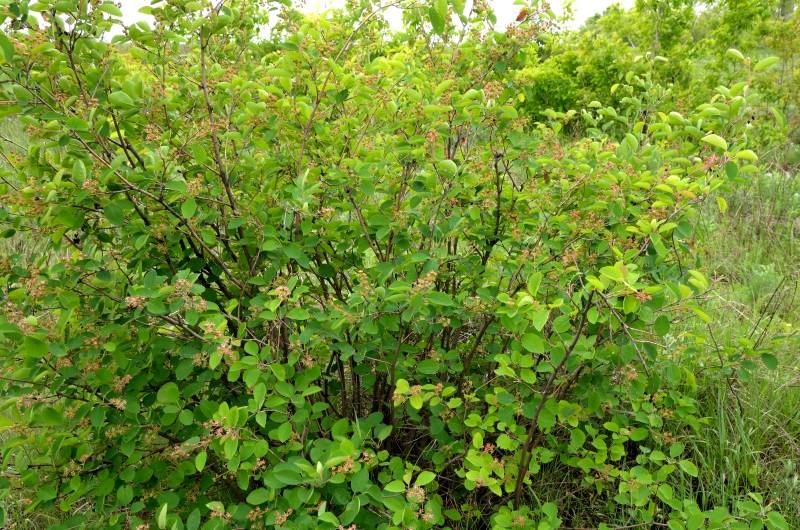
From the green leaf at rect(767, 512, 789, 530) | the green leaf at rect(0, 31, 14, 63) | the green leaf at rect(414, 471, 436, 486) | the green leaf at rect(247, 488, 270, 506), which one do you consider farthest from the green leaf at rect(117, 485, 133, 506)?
the green leaf at rect(767, 512, 789, 530)

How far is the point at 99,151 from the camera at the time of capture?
74.8 inches

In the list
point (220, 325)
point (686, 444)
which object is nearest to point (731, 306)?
point (686, 444)

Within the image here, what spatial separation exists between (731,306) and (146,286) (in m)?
3.02

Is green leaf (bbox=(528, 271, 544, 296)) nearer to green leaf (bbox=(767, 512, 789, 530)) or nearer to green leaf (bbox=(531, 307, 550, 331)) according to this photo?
green leaf (bbox=(531, 307, 550, 331))

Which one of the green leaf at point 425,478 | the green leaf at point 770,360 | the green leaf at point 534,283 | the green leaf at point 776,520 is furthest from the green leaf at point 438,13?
the green leaf at point 776,520

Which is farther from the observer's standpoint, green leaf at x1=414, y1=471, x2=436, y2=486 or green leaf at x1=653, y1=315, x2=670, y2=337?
green leaf at x1=653, y1=315, x2=670, y2=337

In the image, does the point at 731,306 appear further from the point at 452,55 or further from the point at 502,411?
the point at 452,55

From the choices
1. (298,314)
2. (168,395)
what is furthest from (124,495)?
(298,314)

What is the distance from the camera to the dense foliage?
1679 mm

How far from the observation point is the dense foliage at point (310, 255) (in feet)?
5.51

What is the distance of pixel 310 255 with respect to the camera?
7.18ft

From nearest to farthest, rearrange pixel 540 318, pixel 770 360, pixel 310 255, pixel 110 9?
pixel 540 318 < pixel 110 9 < pixel 770 360 < pixel 310 255

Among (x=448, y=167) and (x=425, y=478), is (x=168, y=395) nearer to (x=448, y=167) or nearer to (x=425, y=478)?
(x=425, y=478)

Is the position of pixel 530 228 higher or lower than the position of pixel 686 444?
higher
